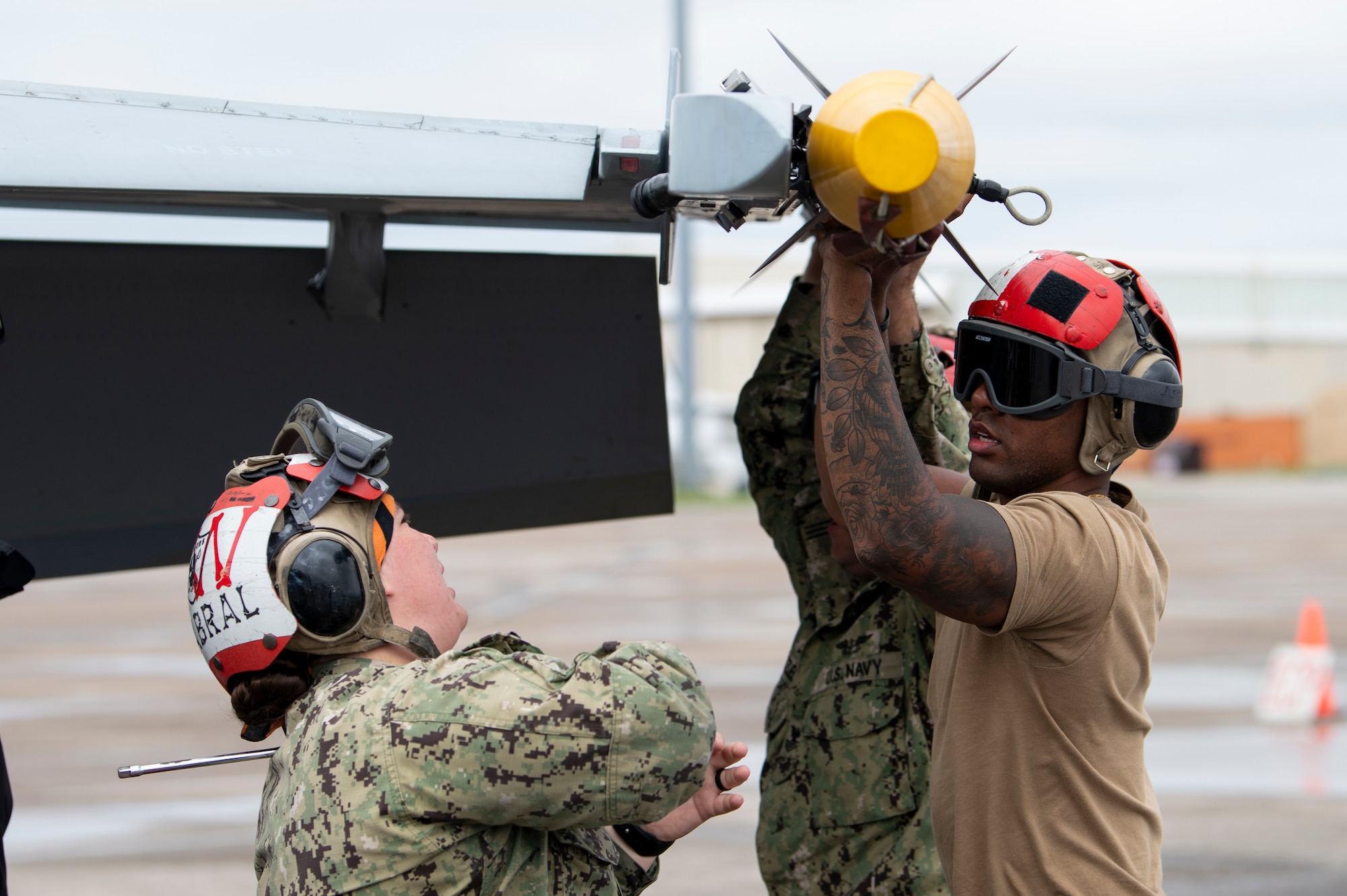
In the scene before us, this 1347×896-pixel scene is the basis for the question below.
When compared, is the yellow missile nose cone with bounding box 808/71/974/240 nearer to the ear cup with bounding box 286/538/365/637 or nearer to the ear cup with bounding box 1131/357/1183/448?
the ear cup with bounding box 1131/357/1183/448

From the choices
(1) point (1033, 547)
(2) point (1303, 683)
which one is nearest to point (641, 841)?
(1) point (1033, 547)

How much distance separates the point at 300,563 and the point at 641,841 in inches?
29.5

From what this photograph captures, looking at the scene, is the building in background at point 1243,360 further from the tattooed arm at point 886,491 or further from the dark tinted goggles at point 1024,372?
the tattooed arm at point 886,491

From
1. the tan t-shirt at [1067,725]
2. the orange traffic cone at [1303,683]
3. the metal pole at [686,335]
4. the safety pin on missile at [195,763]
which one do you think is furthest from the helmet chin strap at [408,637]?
the metal pole at [686,335]

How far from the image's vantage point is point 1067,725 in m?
2.08

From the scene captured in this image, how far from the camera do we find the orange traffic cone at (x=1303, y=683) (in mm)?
8477

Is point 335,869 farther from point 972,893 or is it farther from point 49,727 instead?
point 49,727

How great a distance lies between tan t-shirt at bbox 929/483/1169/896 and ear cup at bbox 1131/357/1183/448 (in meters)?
0.14

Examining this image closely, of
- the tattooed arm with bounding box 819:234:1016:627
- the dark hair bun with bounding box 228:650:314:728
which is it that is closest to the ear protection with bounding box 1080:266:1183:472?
the tattooed arm with bounding box 819:234:1016:627

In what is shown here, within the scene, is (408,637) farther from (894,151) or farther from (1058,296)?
(1058,296)

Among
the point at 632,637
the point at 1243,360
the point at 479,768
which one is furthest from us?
the point at 1243,360

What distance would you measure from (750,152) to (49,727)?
8.63 metres

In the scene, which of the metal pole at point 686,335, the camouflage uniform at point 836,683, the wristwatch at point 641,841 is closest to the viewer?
the wristwatch at point 641,841

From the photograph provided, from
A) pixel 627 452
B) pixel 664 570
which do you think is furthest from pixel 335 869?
pixel 664 570
